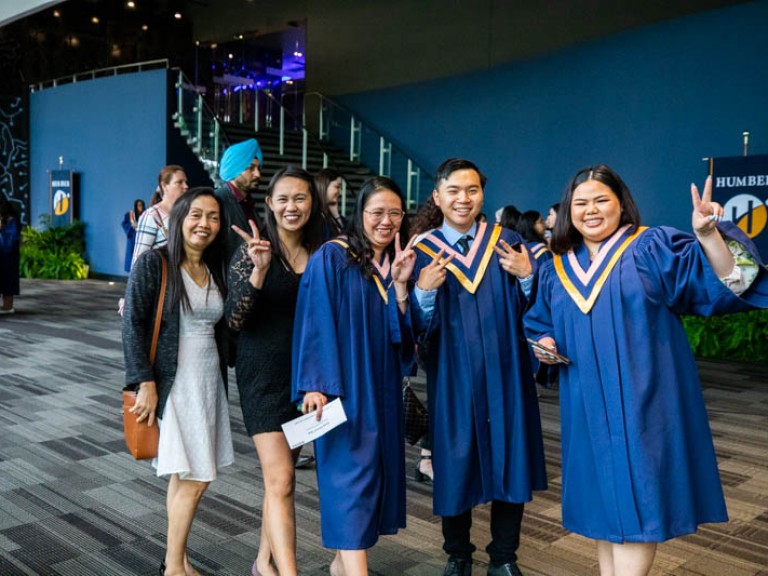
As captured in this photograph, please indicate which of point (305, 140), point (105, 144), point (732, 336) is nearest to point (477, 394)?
point (732, 336)

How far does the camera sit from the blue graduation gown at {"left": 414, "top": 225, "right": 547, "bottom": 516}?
259 cm

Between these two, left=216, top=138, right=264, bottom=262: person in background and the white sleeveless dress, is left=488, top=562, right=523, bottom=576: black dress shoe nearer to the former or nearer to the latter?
the white sleeveless dress

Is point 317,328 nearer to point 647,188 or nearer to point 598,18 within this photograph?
point 647,188

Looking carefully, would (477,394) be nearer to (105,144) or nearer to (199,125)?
(199,125)

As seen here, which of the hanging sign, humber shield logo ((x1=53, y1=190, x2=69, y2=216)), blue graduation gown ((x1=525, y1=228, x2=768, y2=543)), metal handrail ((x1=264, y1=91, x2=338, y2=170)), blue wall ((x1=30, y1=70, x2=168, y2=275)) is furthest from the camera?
humber shield logo ((x1=53, y1=190, x2=69, y2=216))

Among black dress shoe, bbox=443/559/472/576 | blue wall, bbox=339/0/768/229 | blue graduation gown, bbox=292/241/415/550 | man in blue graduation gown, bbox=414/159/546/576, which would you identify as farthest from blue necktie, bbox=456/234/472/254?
blue wall, bbox=339/0/768/229

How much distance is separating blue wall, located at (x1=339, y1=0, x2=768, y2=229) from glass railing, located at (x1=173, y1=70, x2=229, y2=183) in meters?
3.62

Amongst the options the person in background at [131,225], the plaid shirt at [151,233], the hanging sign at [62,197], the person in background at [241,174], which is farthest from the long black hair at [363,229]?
the hanging sign at [62,197]

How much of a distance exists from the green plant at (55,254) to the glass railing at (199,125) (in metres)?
4.05

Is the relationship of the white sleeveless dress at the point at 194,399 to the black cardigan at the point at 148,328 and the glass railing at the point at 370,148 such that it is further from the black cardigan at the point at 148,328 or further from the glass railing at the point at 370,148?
the glass railing at the point at 370,148

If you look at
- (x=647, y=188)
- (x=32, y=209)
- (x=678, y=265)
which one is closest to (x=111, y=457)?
(x=678, y=265)

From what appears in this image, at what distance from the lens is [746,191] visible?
869cm

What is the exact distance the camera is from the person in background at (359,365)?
2383 mm

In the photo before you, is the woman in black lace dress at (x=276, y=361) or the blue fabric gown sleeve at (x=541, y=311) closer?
the blue fabric gown sleeve at (x=541, y=311)
